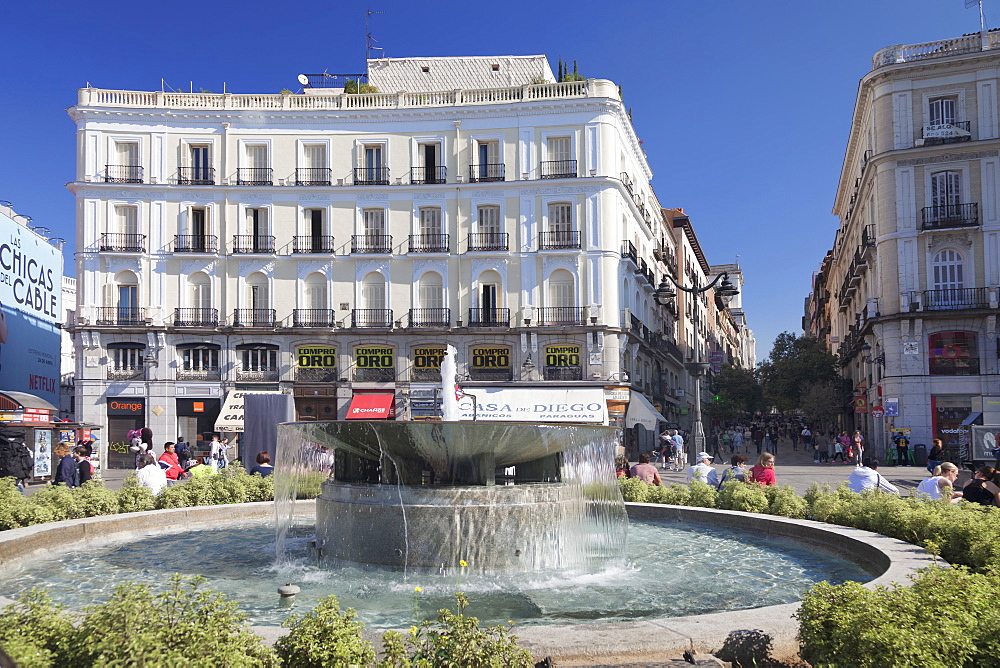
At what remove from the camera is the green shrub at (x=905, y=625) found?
3.81 meters

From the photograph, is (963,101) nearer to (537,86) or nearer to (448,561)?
(537,86)

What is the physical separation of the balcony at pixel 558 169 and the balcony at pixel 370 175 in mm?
6995

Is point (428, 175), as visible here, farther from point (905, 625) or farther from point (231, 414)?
point (905, 625)

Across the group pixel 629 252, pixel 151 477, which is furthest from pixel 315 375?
pixel 151 477

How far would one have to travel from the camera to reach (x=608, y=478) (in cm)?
970

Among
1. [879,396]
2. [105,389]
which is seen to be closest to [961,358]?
[879,396]

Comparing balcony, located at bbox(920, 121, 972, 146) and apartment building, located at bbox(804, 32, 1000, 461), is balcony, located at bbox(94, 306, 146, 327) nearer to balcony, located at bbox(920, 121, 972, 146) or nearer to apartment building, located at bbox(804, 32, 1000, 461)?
apartment building, located at bbox(804, 32, 1000, 461)

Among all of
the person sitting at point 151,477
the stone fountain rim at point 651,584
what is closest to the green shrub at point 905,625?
the stone fountain rim at point 651,584

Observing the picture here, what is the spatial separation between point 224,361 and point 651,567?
31.0 meters

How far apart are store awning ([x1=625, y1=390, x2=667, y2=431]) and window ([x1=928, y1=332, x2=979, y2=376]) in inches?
439

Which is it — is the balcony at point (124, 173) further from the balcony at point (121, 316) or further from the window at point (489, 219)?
the window at point (489, 219)

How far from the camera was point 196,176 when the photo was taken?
37562 mm

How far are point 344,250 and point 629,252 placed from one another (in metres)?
13.0

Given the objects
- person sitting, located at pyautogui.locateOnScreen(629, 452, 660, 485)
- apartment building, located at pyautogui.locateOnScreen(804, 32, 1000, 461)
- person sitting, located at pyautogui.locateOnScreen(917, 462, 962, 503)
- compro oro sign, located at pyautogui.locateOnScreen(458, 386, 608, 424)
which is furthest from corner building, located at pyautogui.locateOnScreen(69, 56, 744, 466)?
person sitting, located at pyautogui.locateOnScreen(917, 462, 962, 503)
